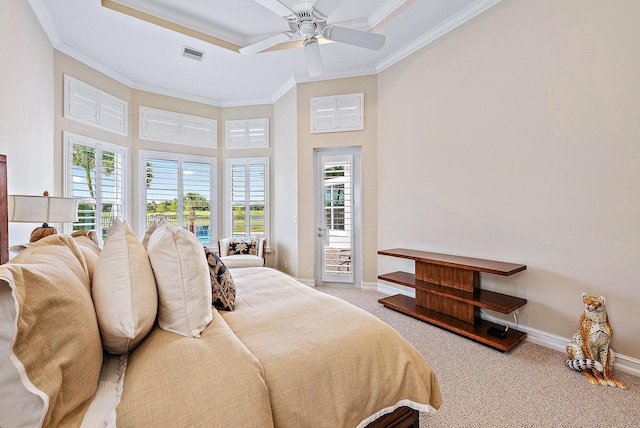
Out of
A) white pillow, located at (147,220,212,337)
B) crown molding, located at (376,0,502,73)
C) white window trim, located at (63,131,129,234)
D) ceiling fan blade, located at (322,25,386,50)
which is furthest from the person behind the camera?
white window trim, located at (63,131,129,234)

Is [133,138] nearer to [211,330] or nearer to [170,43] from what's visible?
[170,43]

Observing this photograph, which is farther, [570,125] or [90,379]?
[570,125]

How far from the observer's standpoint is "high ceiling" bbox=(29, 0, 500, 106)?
9.70 ft

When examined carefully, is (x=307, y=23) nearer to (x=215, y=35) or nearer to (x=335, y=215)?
(x=215, y=35)

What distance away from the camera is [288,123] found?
470 cm

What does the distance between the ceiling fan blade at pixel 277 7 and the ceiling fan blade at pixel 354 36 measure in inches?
14.5

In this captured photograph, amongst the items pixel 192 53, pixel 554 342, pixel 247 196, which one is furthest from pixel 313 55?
pixel 554 342

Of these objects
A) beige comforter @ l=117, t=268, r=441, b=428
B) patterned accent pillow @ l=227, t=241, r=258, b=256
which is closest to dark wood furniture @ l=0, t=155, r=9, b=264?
beige comforter @ l=117, t=268, r=441, b=428

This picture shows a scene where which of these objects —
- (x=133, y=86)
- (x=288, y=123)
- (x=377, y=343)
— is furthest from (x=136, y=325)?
(x=133, y=86)

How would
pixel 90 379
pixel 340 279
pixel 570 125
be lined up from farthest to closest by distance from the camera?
1. pixel 340 279
2. pixel 570 125
3. pixel 90 379

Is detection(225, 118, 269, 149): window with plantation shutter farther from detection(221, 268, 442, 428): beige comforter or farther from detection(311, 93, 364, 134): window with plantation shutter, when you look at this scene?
detection(221, 268, 442, 428): beige comforter

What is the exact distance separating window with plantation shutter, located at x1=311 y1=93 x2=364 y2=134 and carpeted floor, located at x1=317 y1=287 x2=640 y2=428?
9.93 ft

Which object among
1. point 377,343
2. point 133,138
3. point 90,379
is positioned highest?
point 133,138

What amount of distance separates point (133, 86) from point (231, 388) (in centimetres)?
510
